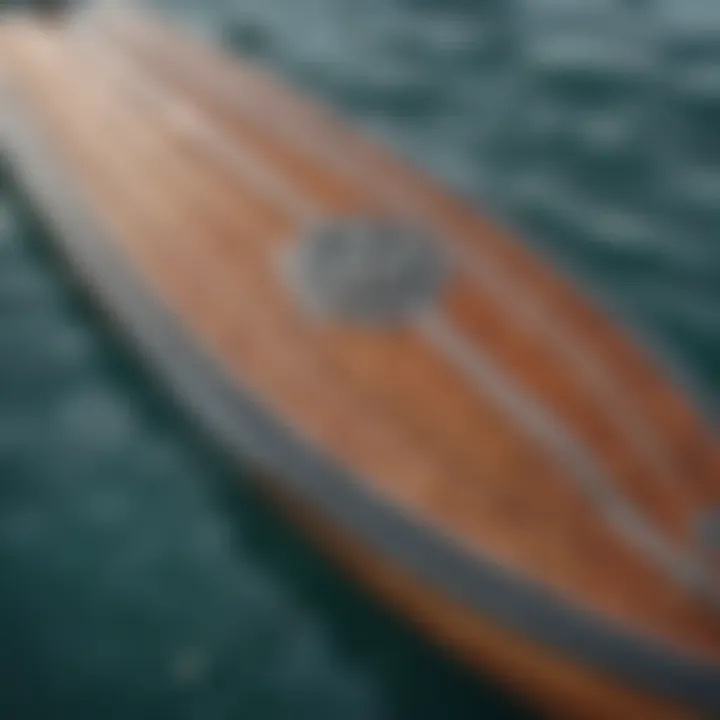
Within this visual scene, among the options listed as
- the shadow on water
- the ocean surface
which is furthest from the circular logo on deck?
the shadow on water

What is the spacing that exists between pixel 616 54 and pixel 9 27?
272 cm

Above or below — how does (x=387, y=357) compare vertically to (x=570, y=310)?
below

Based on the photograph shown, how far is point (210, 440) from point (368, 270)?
0.74 m

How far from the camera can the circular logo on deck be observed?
3877 mm

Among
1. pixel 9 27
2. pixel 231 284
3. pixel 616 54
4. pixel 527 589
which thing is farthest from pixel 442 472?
pixel 9 27

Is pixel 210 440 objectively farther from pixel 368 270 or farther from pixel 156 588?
pixel 368 270

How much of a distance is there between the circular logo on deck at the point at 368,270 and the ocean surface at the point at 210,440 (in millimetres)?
503

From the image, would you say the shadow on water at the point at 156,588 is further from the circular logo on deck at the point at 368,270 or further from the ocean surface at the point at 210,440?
the circular logo on deck at the point at 368,270

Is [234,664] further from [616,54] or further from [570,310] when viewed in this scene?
[616,54]

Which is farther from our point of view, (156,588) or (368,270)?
(368,270)

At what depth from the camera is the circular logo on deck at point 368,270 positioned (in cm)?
388

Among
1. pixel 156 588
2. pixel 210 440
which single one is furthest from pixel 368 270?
pixel 156 588

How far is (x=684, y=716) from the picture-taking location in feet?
10.0

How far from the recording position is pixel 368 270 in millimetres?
3955
